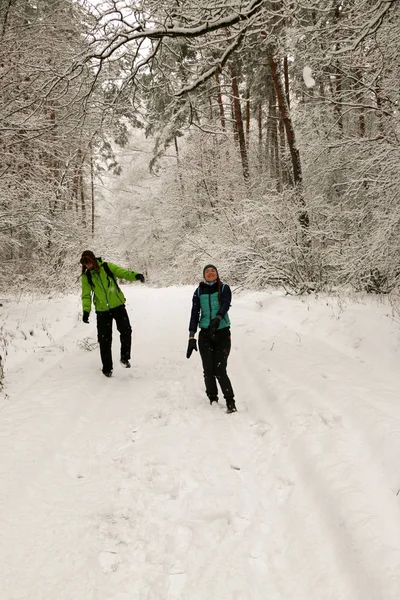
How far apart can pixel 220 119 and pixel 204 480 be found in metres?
8.18

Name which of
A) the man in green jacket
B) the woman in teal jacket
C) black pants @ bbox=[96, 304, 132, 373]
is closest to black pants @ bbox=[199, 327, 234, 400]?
the woman in teal jacket

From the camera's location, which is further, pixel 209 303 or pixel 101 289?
pixel 101 289

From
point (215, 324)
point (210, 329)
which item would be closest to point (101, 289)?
point (210, 329)

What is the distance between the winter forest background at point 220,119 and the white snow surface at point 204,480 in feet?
11.3

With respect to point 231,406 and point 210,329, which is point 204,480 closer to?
point 231,406

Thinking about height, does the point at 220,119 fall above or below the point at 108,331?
above

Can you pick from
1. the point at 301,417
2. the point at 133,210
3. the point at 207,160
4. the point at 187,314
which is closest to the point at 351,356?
the point at 301,417

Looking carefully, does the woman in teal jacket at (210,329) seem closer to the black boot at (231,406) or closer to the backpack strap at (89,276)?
the black boot at (231,406)

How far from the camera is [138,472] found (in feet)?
12.6

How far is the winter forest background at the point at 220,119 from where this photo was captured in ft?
18.6

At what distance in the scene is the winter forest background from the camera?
5.68 m

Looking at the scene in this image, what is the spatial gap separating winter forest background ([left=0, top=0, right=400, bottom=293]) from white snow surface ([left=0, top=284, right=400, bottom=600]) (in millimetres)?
3440

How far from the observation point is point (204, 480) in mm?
3684

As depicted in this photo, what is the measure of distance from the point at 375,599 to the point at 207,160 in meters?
22.6
